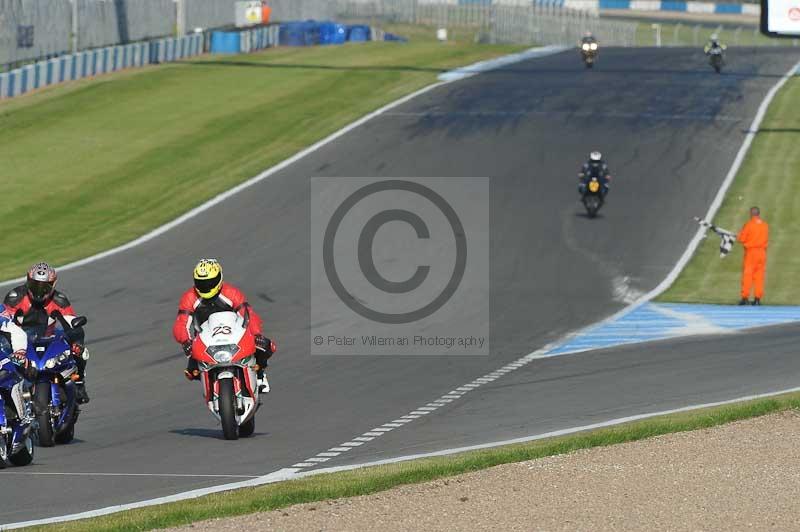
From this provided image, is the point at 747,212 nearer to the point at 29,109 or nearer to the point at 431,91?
the point at 431,91

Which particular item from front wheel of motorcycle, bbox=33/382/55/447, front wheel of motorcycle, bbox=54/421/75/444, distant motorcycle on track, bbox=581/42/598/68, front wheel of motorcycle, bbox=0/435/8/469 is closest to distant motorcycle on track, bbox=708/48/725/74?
distant motorcycle on track, bbox=581/42/598/68

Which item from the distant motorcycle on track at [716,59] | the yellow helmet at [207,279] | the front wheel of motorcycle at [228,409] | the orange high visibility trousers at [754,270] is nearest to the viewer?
the front wheel of motorcycle at [228,409]

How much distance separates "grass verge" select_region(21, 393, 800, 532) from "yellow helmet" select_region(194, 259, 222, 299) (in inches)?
103

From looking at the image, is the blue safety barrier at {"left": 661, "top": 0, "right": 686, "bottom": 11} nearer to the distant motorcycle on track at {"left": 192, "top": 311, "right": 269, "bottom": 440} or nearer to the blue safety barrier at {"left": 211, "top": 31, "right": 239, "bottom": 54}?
the blue safety barrier at {"left": 211, "top": 31, "right": 239, "bottom": 54}

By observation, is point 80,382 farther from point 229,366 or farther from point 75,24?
point 75,24

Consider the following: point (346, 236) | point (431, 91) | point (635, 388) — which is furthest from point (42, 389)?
point (431, 91)

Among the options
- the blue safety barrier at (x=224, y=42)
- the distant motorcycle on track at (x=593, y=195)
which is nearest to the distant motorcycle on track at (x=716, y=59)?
the blue safety barrier at (x=224, y=42)

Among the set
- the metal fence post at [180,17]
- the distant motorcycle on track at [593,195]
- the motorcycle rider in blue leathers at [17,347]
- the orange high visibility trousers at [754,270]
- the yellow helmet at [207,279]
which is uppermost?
the metal fence post at [180,17]

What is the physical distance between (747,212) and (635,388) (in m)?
17.1

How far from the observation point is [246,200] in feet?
110

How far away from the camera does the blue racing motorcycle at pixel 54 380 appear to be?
43.4 ft

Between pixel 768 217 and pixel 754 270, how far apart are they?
7.69 m

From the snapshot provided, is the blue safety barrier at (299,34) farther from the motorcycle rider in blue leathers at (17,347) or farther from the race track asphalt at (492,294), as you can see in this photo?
the motorcycle rider in blue leathers at (17,347)

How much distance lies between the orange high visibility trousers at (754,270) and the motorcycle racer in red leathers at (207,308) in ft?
43.9
